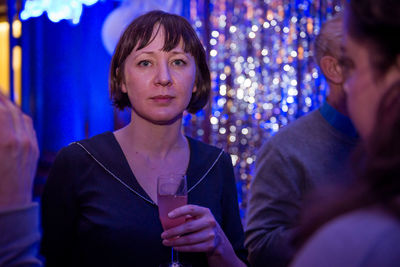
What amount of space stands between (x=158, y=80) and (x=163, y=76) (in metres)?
0.02

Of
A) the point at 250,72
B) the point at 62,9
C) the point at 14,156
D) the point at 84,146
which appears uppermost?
the point at 62,9

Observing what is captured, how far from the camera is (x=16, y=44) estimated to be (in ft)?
15.8

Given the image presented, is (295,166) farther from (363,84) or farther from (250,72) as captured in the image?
(250,72)

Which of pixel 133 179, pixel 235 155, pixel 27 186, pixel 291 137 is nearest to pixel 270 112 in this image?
pixel 235 155

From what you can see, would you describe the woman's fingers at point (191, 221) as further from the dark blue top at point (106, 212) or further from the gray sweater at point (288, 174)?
the gray sweater at point (288, 174)

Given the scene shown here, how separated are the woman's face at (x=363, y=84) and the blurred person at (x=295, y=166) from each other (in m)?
0.93

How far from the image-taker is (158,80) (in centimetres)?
162

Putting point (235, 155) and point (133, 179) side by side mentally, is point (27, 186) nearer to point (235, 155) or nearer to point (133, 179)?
point (133, 179)

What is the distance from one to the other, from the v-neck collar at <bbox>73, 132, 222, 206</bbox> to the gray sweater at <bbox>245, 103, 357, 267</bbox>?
0.72 feet

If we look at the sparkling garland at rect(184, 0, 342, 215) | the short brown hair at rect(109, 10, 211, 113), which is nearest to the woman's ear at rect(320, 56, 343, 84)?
the short brown hair at rect(109, 10, 211, 113)

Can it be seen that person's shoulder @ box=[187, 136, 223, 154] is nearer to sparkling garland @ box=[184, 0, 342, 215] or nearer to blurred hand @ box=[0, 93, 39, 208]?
blurred hand @ box=[0, 93, 39, 208]

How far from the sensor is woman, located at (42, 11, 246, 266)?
1509mm

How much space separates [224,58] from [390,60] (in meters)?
3.66

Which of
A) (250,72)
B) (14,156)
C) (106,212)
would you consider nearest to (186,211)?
(106,212)
